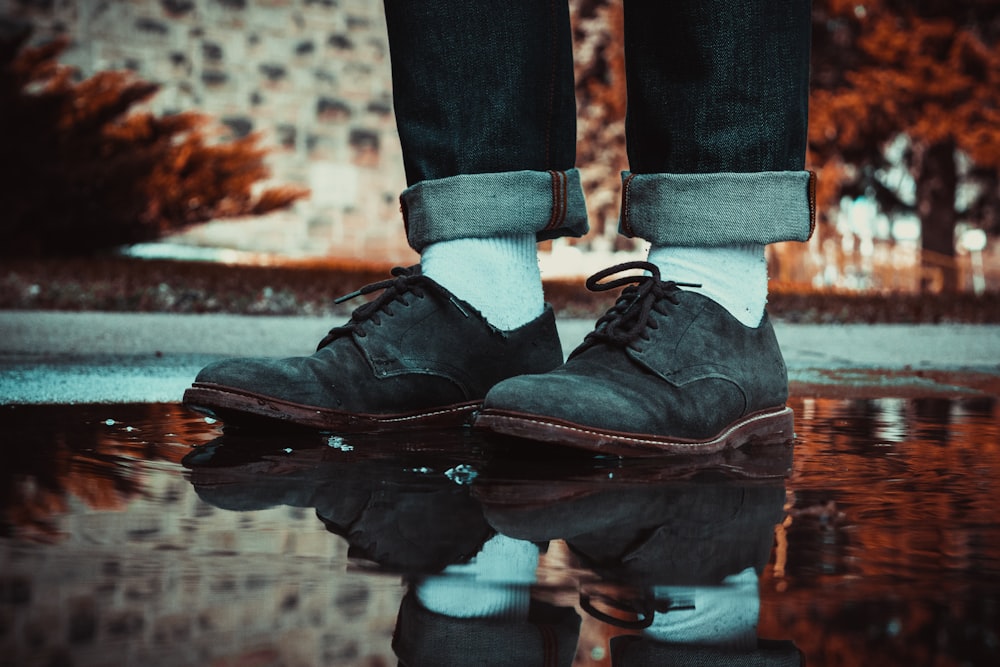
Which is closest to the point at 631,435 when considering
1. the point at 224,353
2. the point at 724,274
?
the point at 724,274

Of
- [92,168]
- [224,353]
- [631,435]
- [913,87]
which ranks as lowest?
[224,353]

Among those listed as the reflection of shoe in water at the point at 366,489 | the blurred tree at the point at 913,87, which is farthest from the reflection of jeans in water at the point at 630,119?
the blurred tree at the point at 913,87

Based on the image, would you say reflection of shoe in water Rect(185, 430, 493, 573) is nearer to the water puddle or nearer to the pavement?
the water puddle

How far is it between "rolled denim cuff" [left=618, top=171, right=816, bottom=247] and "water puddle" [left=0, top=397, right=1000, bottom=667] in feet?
0.74

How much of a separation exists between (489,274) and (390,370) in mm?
140

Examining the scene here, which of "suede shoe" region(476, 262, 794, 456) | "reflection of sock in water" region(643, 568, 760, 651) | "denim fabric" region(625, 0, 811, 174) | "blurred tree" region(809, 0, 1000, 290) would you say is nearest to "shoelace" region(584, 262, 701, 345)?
"suede shoe" region(476, 262, 794, 456)

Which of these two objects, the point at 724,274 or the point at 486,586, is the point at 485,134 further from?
the point at 486,586

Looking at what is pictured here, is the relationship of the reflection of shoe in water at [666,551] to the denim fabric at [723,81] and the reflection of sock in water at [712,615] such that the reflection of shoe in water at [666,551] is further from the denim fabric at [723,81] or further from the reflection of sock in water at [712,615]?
the denim fabric at [723,81]

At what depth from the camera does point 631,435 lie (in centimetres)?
83

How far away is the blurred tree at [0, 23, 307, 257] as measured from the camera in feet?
15.9

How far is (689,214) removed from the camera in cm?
96

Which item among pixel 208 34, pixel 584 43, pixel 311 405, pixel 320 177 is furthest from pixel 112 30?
pixel 311 405

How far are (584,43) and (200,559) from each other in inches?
458

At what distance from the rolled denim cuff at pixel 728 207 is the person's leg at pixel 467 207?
0.13m
